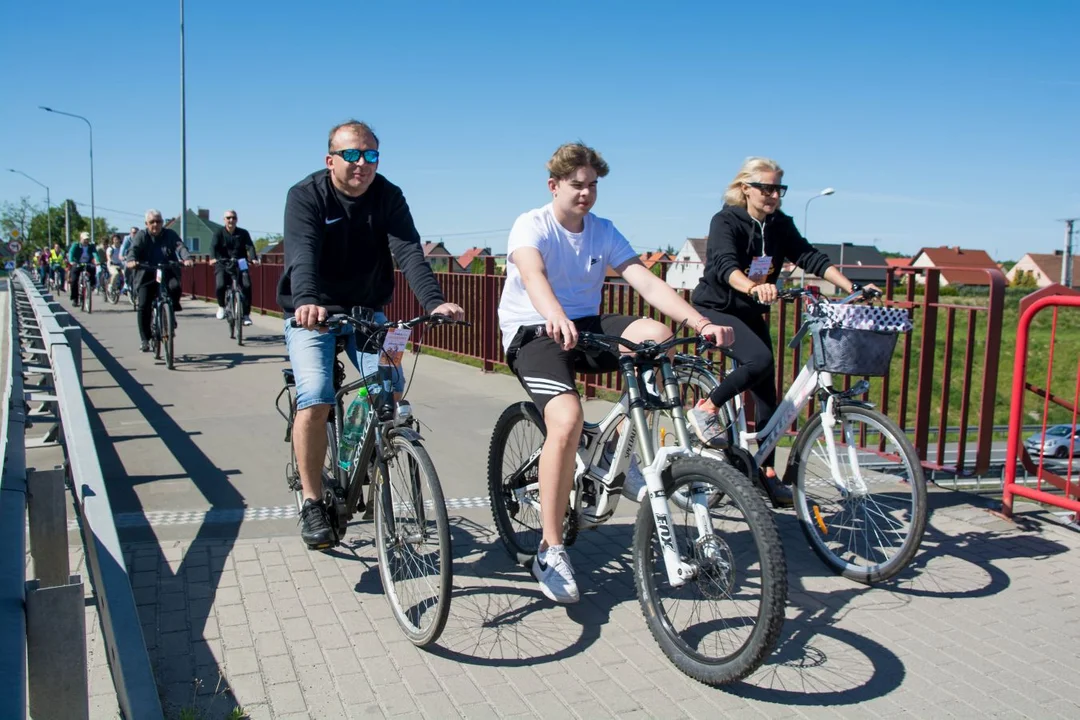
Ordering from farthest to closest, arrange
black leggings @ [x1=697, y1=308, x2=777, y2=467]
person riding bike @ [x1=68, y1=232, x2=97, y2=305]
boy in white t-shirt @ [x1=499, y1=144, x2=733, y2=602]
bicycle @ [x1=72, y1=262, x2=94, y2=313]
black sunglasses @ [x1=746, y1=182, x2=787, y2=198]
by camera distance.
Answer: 1. person riding bike @ [x1=68, y1=232, x2=97, y2=305]
2. bicycle @ [x1=72, y1=262, x2=94, y2=313]
3. black sunglasses @ [x1=746, y1=182, x2=787, y2=198]
4. black leggings @ [x1=697, y1=308, x2=777, y2=467]
5. boy in white t-shirt @ [x1=499, y1=144, x2=733, y2=602]

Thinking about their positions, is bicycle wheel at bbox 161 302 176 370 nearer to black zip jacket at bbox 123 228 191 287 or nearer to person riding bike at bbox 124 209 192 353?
person riding bike at bbox 124 209 192 353

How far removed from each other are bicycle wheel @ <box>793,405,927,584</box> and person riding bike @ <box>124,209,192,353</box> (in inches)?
344

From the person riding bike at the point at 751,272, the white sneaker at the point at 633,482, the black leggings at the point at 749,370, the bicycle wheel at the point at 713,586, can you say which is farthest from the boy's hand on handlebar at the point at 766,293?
the bicycle wheel at the point at 713,586

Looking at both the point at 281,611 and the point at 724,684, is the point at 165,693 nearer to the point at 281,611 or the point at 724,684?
the point at 281,611

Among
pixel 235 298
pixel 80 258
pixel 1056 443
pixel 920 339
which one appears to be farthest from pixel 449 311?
pixel 80 258

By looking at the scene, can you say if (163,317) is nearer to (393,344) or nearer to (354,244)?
(354,244)

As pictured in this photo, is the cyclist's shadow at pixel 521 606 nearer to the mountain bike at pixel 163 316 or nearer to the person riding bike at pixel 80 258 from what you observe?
the mountain bike at pixel 163 316

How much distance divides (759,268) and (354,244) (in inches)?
82.7

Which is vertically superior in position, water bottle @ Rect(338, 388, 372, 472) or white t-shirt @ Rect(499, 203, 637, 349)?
white t-shirt @ Rect(499, 203, 637, 349)

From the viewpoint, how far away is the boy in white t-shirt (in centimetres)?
360

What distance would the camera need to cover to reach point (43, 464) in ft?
16.3

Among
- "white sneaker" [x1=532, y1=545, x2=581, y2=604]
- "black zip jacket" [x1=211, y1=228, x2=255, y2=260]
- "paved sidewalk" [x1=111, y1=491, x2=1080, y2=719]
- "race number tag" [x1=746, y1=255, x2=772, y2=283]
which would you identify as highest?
"black zip jacket" [x1=211, y1=228, x2=255, y2=260]

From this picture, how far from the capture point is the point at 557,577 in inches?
143

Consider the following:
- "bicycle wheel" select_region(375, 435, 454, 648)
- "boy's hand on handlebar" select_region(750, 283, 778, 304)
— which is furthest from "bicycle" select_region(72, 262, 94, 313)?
"boy's hand on handlebar" select_region(750, 283, 778, 304)
